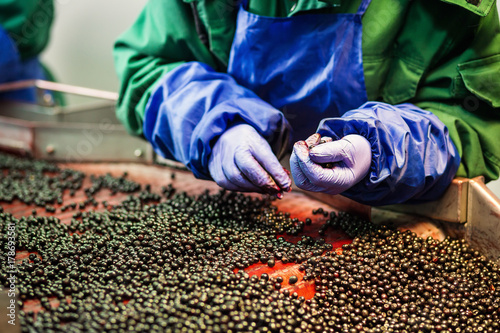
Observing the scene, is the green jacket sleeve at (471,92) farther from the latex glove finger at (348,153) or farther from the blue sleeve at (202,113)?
the blue sleeve at (202,113)

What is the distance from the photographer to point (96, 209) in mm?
1860

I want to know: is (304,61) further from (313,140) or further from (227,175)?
(227,175)

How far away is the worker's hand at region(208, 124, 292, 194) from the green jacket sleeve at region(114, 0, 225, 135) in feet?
1.66

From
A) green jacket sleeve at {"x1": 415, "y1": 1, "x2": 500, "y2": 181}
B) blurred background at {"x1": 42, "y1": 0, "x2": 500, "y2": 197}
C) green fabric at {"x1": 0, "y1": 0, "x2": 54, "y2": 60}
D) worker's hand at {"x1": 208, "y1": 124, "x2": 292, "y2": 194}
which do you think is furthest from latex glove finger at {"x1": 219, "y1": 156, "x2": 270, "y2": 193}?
green fabric at {"x1": 0, "y1": 0, "x2": 54, "y2": 60}

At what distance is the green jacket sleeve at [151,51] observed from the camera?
1771 millimetres

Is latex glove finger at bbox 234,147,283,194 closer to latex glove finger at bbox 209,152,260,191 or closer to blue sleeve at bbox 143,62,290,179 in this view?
latex glove finger at bbox 209,152,260,191

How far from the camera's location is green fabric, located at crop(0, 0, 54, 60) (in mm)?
3584

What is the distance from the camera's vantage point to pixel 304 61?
61.5 inches

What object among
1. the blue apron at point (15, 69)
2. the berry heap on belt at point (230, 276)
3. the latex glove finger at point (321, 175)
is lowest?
the blue apron at point (15, 69)

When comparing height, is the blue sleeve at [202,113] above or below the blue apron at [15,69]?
above

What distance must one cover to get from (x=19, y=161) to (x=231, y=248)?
187 cm

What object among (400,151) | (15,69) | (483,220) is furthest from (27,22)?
(483,220)

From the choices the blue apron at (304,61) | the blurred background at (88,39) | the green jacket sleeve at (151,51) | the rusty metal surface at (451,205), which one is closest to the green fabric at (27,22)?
the blurred background at (88,39)

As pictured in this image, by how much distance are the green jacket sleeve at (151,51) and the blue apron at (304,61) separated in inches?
9.7
